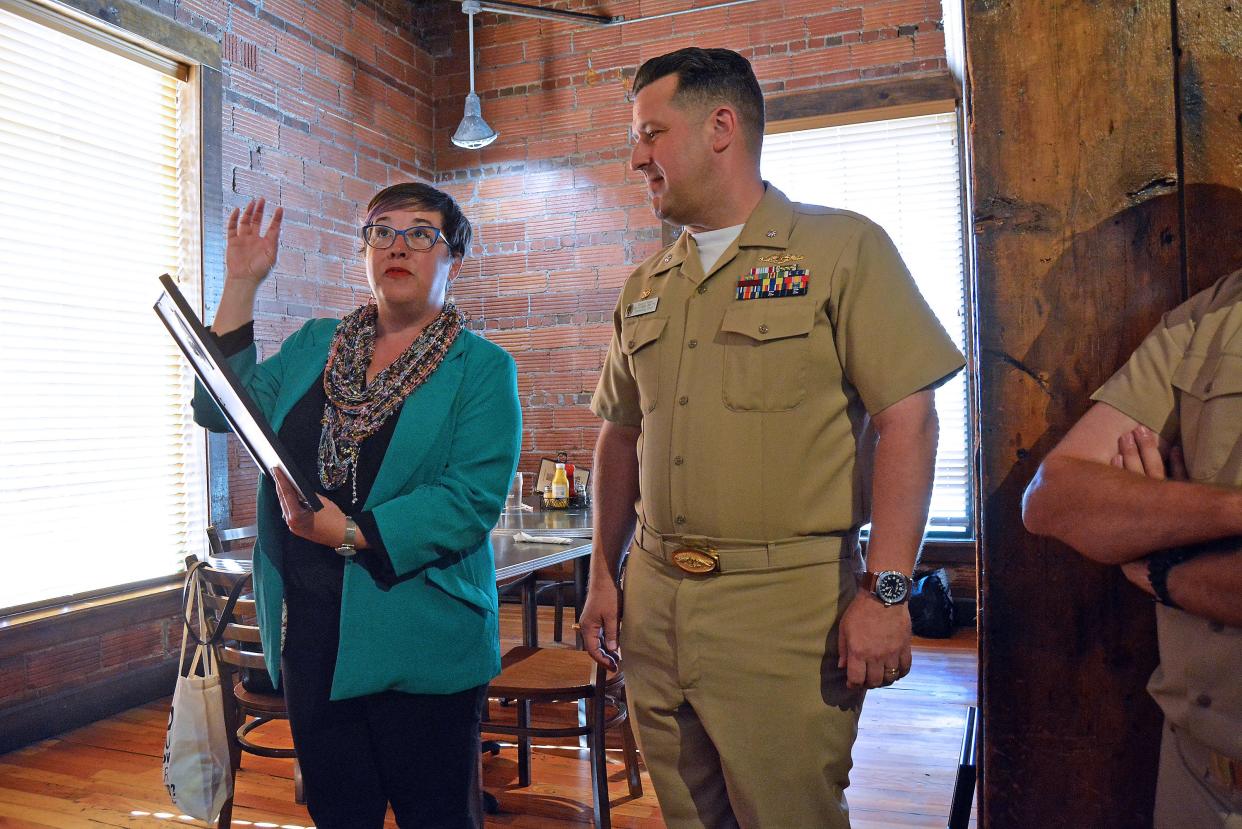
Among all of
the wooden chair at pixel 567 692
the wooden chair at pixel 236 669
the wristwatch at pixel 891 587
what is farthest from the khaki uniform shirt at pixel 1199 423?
the wooden chair at pixel 236 669

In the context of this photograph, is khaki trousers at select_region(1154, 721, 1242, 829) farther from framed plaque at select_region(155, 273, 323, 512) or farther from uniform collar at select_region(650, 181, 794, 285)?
framed plaque at select_region(155, 273, 323, 512)

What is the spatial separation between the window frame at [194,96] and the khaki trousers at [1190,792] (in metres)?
3.71

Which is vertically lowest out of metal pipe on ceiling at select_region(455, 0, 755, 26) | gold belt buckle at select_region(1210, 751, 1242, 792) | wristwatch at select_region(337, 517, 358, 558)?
gold belt buckle at select_region(1210, 751, 1242, 792)

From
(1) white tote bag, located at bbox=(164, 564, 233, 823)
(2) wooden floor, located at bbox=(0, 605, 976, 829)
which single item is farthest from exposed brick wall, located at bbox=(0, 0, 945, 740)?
(1) white tote bag, located at bbox=(164, 564, 233, 823)

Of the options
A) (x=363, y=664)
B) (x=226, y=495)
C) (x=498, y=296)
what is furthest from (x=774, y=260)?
(x=498, y=296)

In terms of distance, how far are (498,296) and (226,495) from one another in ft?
7.16

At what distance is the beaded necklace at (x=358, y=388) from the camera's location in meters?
1.61

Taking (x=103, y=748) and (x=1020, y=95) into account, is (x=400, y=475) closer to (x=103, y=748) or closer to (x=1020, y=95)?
(x=1020, y=95)

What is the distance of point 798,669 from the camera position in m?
1.35

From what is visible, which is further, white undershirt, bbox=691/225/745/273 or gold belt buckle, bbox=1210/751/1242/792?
white undershirt, bbox=691/225/745/273

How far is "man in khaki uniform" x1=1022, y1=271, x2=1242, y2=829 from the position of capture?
103 cm

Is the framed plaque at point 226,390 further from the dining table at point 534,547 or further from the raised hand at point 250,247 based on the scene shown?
the dining table at point 534,547

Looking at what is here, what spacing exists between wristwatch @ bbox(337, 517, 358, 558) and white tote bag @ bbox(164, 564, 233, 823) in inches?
26.4

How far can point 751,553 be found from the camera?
1367 millimetres
